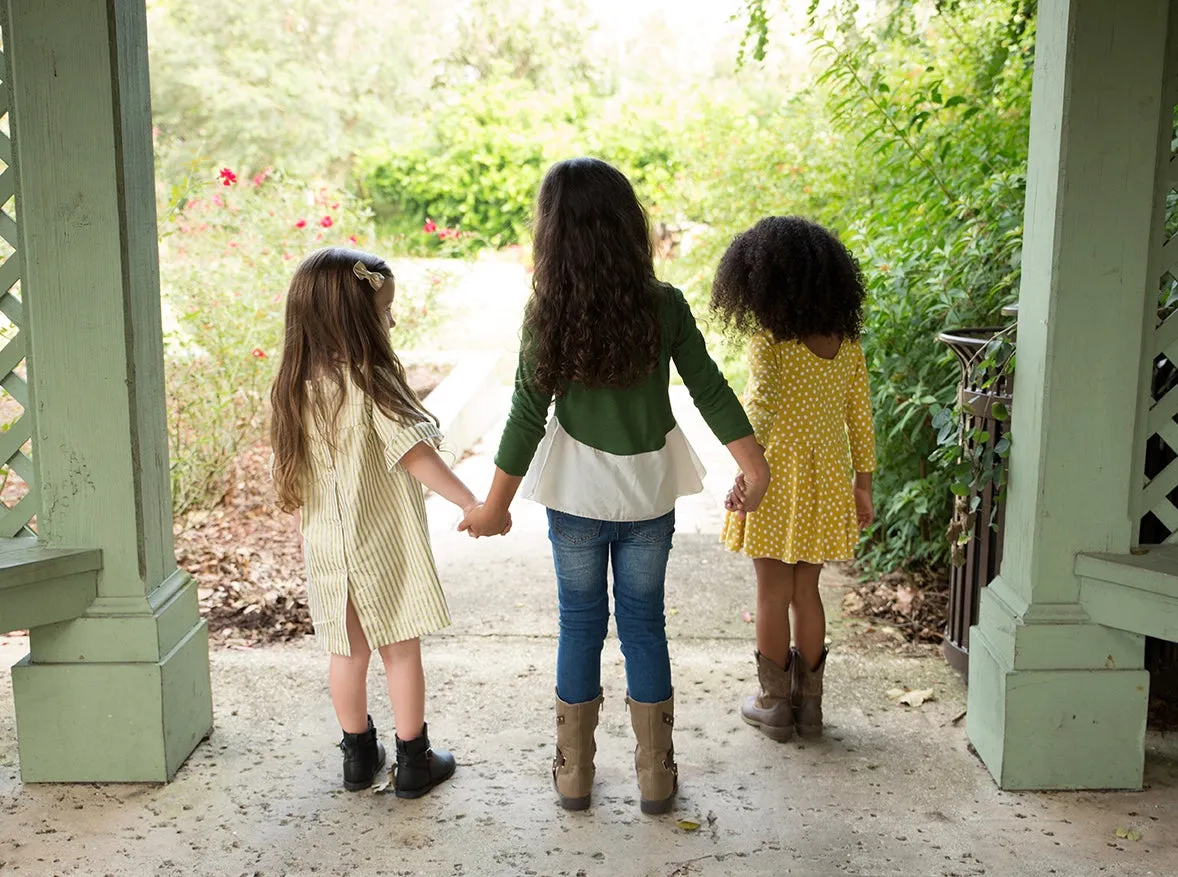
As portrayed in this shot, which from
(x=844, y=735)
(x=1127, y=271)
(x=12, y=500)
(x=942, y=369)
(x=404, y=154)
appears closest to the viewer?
(x=1127, y=271)

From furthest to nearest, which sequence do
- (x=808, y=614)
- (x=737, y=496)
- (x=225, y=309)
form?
(x=225, y=309), (x=808, y=614), (x=737, y=496)

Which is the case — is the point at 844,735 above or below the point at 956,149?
below

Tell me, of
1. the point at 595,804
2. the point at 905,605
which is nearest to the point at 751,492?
the point at 595,804

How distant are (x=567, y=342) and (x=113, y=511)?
53.2 inches

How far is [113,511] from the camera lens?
118 inches

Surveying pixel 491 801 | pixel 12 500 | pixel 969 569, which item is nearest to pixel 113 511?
pixel 491 801

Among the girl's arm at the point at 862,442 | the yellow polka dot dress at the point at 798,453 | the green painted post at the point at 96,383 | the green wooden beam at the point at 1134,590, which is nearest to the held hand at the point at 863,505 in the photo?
the girl's arm at the point at 862,442

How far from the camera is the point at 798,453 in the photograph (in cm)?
318

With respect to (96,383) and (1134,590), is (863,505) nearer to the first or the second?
(1134,590)

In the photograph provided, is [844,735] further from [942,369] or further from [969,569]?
[942,369]

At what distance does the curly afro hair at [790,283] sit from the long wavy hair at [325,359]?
961 mm

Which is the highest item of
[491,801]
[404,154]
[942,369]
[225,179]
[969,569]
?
[404,154]

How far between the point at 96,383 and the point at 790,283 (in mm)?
1850

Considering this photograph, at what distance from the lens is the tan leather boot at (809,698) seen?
331cm
